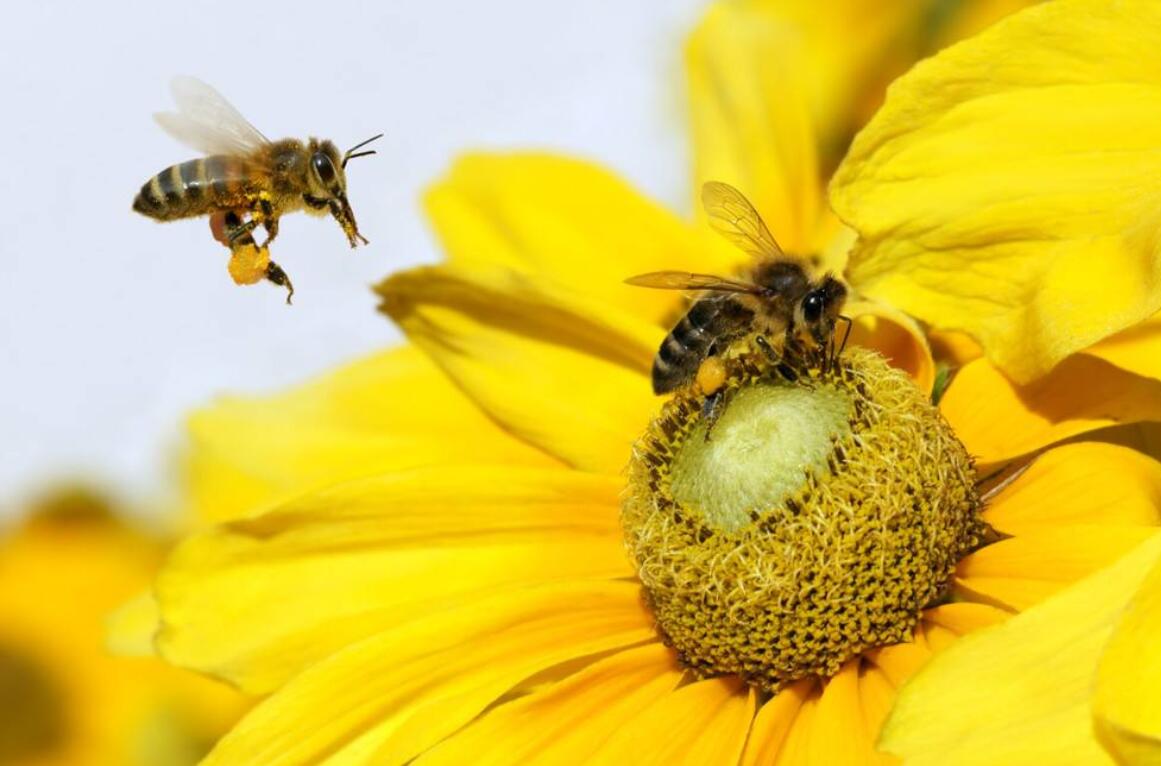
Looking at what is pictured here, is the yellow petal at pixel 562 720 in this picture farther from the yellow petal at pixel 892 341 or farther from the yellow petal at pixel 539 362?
the yellow petal at pixel 892 341

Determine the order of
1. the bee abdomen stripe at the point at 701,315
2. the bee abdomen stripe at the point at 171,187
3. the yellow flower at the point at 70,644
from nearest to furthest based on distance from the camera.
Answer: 1. the bee abdomen stripe at the point at 701,315
2. the bee abdomen stripe at the point at 171,187
3. the yellow flower at the point at 70,644

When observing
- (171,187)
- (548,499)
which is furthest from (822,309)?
(171,187)

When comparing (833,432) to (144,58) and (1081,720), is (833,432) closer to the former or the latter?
(1081,720)

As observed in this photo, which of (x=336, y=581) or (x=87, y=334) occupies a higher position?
(x=336, y=581)

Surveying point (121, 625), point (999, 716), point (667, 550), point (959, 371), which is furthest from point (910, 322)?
point (121, 625)

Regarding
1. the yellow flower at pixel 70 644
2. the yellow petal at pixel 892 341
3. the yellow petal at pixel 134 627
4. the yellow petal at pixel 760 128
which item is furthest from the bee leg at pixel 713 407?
the yellow flower at pixel 70 644

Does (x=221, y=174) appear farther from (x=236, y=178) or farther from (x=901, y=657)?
(x=901, y=657)
